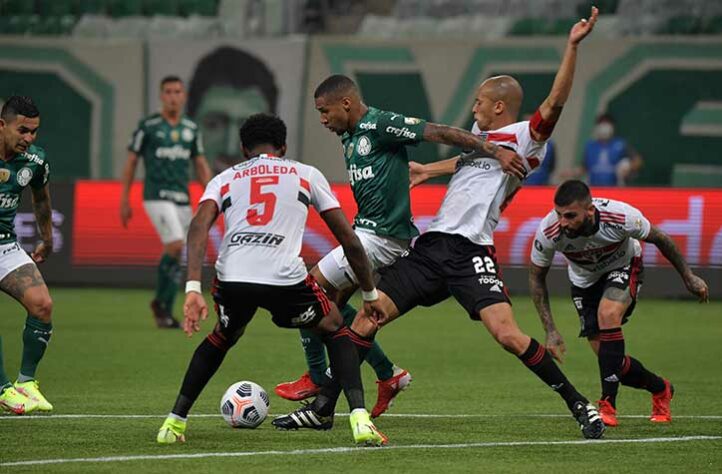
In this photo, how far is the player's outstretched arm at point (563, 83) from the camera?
8.32 m

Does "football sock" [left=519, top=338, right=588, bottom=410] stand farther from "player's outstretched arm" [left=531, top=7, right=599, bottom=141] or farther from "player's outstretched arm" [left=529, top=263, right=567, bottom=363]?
"player's outstretched arm" [left=531, top=7, right=599, bottom=141]

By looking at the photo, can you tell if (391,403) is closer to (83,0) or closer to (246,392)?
(246,392)

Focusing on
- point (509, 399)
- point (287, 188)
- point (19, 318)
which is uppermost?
point (287, 188)

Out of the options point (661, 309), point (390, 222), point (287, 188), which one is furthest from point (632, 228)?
point (661, 309)

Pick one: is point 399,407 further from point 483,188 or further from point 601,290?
point 483,188

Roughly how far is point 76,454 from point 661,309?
1181 centimetres

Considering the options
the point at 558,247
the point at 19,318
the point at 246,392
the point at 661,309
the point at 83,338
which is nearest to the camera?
the point at 246,392

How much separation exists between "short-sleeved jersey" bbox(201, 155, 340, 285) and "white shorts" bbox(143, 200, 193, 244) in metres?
7.92

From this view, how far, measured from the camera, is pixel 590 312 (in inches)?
381

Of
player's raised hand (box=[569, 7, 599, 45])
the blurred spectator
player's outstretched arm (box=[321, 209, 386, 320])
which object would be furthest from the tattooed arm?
the blurred spectator

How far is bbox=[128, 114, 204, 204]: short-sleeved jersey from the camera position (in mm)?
15898

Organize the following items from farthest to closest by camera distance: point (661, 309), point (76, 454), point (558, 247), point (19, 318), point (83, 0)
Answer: point (83, 0) < point (661, 309) < point (19, 318) < point (558, 247) < point (76, 454)

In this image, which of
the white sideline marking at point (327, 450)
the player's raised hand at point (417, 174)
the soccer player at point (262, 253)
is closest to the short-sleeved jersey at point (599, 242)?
the player's raised hand at point (417, 174)

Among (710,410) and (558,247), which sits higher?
(558,247)
